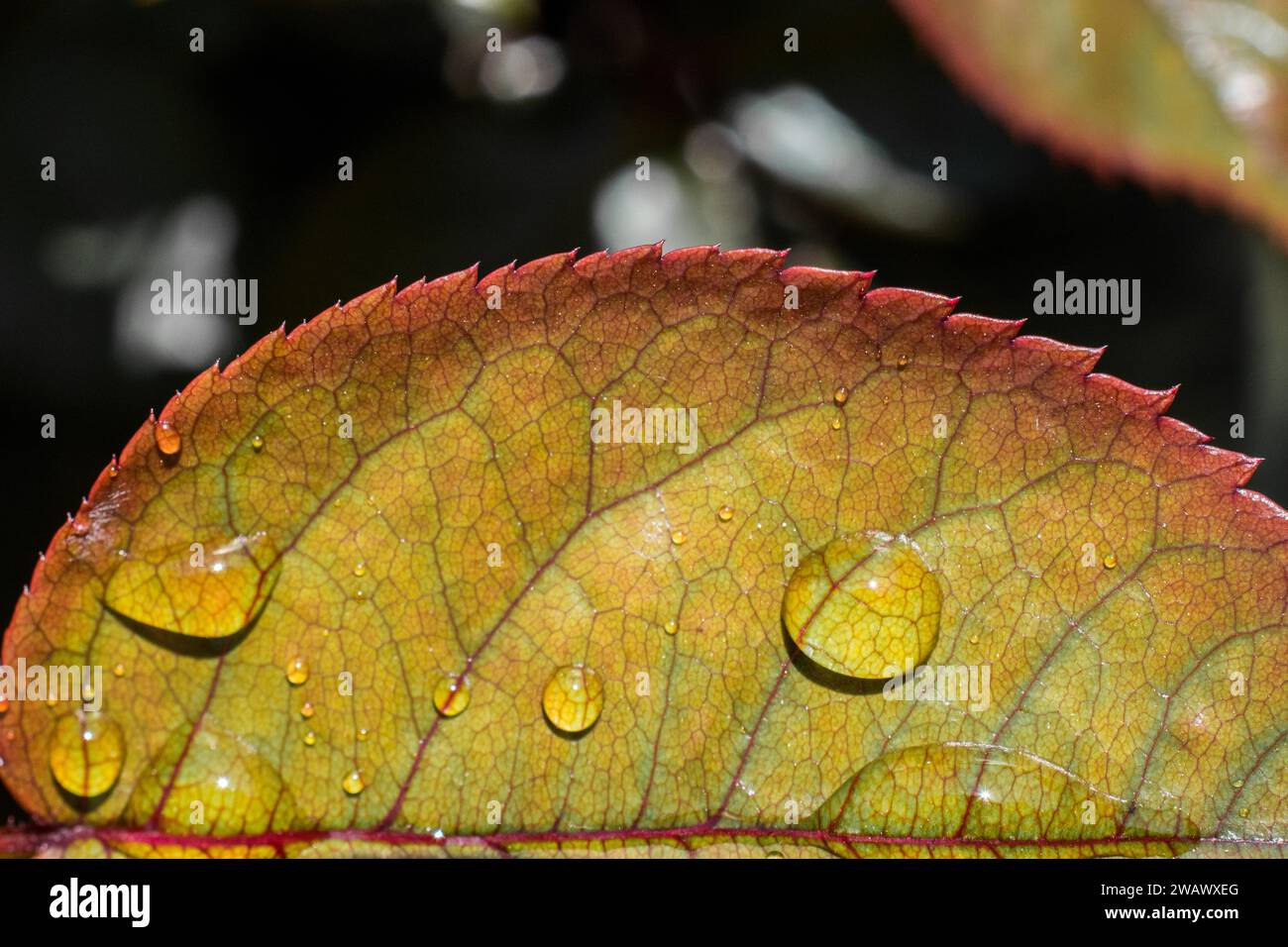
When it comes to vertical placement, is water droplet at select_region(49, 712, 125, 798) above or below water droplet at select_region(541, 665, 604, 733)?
below

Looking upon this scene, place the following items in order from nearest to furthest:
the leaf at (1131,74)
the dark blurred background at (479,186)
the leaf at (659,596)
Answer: the leaf at (659,596), the leaf at (1131,74), the dark blurred background at (479,186)

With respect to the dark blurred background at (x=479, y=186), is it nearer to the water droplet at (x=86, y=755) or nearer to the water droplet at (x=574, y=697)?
the water droplet at (x=86, y=755)

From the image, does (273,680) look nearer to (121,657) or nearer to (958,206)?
(121,657)

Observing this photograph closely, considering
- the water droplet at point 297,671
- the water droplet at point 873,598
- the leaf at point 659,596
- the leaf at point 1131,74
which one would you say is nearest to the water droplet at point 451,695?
the leaf at point 659,596

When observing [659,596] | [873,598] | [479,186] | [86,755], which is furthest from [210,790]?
[479,186]

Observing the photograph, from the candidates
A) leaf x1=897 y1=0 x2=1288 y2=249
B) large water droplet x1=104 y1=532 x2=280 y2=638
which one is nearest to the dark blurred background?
leaf x1=897 y1=0 x2=1288 y2=249

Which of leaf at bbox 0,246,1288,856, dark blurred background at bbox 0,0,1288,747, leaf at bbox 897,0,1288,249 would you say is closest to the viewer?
leaf at bbox 0,246,1288,856

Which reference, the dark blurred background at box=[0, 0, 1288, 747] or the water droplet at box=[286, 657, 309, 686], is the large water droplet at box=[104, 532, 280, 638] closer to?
the water droplet at box=[286, 657, 309, 686]
